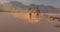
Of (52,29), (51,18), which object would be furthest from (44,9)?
(52,29)

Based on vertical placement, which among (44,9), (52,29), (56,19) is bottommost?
(52,29)

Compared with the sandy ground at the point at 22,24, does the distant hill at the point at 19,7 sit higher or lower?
higher

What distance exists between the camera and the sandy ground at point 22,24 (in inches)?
56.1

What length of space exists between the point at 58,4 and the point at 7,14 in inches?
22.1

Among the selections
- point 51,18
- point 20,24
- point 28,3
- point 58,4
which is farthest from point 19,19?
point 58,4

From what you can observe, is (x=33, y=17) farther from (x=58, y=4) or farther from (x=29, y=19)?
(x=58, y=4)

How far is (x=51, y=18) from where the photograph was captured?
1448 millimetres

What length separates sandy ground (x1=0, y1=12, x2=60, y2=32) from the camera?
4.67ft

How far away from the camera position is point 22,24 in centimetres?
144

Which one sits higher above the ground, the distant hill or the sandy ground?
the distant hill

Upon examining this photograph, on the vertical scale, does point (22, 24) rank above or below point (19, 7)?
below

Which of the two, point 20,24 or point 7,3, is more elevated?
point 7,3

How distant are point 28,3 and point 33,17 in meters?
0.16

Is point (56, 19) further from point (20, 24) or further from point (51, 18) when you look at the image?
point (20, 24)
